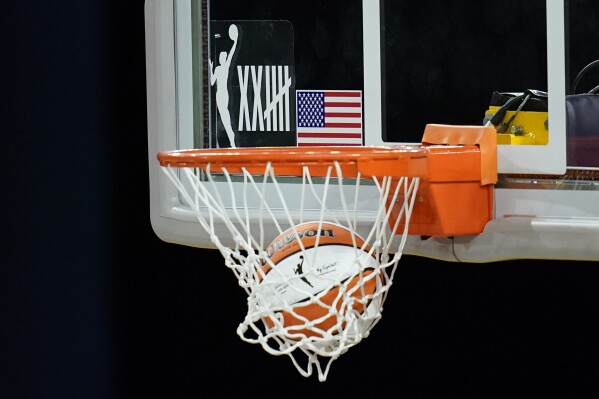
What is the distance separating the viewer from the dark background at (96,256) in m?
2.34

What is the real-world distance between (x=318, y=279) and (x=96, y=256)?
0.87m

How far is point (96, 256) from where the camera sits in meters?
2.38

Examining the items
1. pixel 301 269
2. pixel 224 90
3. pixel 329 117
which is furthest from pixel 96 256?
pixel 301 269

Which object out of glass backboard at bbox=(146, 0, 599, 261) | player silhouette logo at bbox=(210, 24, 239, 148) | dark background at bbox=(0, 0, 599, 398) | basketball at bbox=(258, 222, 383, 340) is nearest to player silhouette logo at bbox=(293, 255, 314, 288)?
basketball at bbox=(258, 222, 383, 340)

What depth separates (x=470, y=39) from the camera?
1.92 m

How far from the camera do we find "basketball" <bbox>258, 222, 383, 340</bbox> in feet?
5.39

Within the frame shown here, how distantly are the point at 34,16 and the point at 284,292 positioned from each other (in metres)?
1.02

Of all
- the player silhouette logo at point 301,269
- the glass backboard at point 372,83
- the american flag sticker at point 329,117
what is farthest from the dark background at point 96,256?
the player silhouette logo at point 301,269

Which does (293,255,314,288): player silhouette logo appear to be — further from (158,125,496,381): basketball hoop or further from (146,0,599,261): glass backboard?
(146,0,599,261): glass backboard

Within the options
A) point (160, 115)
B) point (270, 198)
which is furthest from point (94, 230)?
point (270, 198)

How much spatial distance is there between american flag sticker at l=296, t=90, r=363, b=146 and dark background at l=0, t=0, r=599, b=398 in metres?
0.50

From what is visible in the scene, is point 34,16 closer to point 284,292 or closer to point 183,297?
point 183,297

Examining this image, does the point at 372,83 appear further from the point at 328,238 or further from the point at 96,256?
the point at 96,256

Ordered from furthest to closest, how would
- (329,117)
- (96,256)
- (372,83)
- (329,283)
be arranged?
(96,256) < (329,117) < (372,83) < (329,283)
